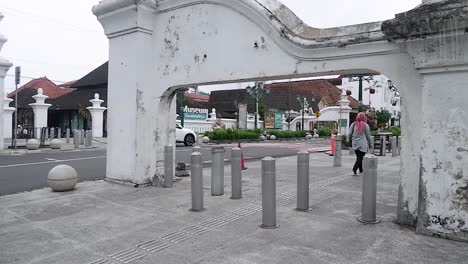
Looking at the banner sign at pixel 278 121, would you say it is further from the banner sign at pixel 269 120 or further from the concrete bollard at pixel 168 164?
the concrete bollard at pixel 168 164

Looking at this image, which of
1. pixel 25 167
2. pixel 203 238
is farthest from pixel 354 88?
pixel 203 238

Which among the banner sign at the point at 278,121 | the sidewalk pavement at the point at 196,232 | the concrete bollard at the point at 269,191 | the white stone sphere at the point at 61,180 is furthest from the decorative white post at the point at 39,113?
the concrete bollard at the point at 269,191

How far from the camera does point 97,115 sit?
2894 cm

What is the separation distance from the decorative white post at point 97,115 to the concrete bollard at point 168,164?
22.4 m

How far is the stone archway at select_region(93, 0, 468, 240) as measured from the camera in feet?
14.9

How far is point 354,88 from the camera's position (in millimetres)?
59344

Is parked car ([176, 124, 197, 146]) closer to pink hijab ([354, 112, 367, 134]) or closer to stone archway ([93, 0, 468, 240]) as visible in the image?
stone archway ([93, 0, 468, 240])

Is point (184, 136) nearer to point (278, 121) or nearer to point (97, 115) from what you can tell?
point (97, 115)

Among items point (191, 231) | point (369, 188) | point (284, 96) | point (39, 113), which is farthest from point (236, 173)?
point (284, 96)

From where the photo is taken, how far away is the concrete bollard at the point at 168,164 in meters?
7.74

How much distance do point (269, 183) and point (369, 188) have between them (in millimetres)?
1363

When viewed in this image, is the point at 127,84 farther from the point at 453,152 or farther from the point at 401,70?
the point at 453,152

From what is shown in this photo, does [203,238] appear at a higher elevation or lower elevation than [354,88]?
lower

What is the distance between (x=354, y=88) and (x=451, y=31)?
189 ft
